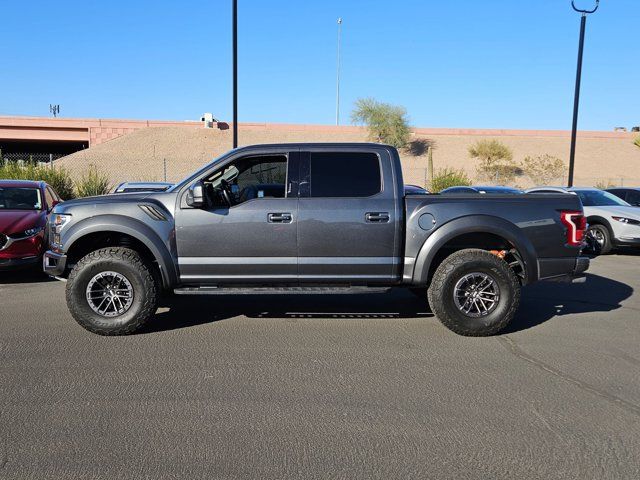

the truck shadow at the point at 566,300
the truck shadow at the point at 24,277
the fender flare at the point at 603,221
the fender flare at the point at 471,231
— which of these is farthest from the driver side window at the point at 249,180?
the fender flare at the point at 603,221

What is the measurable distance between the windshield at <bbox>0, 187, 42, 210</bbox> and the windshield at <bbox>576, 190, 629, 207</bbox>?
39.2 feet

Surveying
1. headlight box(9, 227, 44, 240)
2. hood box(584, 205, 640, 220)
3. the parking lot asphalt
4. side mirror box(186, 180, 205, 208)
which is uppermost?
side mirror box(186, 180, 205, 208)

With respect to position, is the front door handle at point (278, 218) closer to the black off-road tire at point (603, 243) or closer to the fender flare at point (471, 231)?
the fender flare at point (471, 231)

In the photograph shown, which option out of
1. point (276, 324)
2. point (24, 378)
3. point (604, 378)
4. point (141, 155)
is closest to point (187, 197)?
point (276, 324)

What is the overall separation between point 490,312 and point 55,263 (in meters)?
4.82

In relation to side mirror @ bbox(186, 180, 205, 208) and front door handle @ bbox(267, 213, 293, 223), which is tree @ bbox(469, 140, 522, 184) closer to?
front door handle @ bbox(267, 213, 293, 223)

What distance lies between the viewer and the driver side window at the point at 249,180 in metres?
6.32

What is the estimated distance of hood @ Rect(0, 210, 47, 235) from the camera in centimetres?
886

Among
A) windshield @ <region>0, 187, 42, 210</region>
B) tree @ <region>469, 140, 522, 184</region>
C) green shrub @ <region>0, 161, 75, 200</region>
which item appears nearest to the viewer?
windshield @ <region>0, 187, 42, 210</region>

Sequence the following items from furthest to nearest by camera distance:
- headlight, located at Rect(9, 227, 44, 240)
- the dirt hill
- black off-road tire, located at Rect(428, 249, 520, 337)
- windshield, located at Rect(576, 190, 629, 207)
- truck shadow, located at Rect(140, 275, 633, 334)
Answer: the dirt hill < windshield, located at Rect(576, 190, 629, 207) < headlight, located at Rect(9, 227, 44, 240) < truck shadow, located at Rect(140, 275, 633, 334) < black off-road tire, located at Rect(428, 249, 520, 337)

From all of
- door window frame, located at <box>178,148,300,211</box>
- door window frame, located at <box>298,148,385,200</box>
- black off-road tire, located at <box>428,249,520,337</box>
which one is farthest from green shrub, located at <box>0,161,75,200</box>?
black off-road tire, located at <box>428,249,520,337</box>

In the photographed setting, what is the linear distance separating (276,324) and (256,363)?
1420mm

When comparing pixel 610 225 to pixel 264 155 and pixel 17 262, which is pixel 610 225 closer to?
pixel 264 155

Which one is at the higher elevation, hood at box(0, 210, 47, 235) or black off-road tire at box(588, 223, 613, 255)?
hood at box(0, 210, 47, 235)
